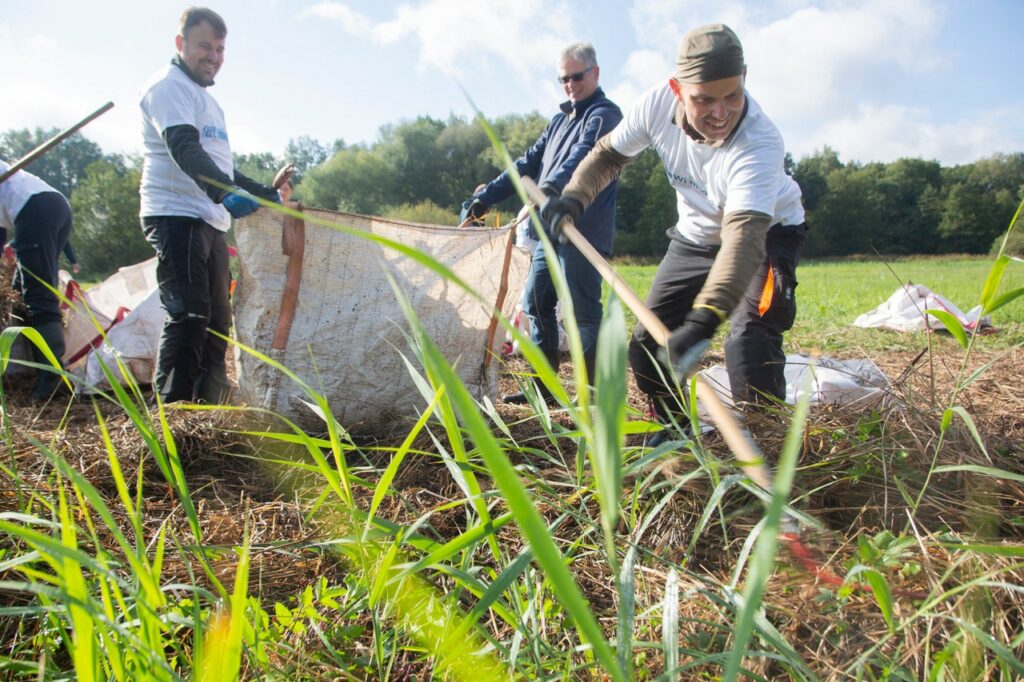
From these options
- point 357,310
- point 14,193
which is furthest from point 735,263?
point 14,193

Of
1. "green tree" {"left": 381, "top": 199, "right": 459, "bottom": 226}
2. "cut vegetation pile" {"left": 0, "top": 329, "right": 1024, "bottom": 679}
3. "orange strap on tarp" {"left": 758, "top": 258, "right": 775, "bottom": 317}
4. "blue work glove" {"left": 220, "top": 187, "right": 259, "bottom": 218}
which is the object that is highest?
"green tree" {"left": 381, "top": 199, "right": 459, "bottom": 226}

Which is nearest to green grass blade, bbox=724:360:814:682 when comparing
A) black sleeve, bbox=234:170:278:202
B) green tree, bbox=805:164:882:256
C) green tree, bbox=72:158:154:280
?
black sleeve, bbox=234:170:278:202

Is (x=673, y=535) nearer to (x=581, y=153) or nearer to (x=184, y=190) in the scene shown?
(x=581, y=153)

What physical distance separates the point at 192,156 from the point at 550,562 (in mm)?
2409

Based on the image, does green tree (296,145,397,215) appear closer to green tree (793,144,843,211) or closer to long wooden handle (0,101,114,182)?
green tree (793,144,843,211)

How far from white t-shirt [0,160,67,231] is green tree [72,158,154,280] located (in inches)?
1266

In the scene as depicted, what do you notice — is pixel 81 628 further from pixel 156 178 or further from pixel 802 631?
pixel 156 178

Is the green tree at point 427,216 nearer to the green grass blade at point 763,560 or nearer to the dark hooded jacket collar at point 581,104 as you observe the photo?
the dark hooded jacket collar at point 581,104

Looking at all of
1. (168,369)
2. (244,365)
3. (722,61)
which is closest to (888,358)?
(722,61)

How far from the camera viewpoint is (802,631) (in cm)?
99

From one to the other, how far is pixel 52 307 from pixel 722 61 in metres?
3.36

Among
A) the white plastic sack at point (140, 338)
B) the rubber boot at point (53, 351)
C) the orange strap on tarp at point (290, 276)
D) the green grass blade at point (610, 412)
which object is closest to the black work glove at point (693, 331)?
the green grass blade at point (610, 412)

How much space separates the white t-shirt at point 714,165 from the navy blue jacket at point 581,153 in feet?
1.90

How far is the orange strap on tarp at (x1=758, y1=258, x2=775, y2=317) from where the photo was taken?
6.38 feet
